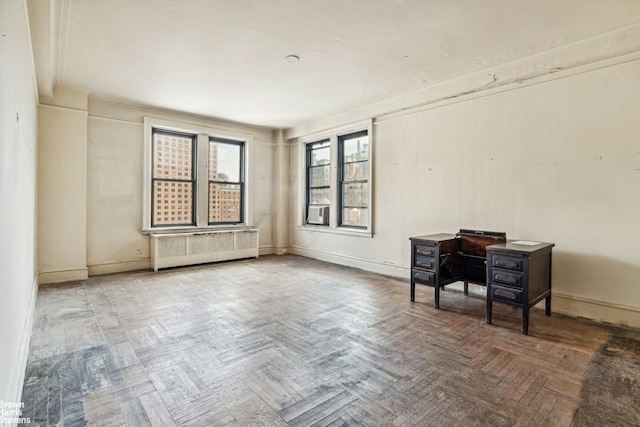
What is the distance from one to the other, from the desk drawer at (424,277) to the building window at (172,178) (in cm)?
441

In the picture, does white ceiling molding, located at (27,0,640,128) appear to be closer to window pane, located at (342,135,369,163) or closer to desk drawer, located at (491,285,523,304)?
window pane, located at (342,135,369,163)

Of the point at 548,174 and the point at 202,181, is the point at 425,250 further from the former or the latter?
the point at 202,181

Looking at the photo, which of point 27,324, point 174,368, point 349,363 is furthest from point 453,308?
point 27,324

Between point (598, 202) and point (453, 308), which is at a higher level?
point (598, 202)

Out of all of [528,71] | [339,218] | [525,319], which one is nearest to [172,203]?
[339,218]

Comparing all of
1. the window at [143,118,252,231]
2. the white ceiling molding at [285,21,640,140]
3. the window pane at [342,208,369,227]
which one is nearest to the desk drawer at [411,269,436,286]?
the window pane at [342,208,369,227]

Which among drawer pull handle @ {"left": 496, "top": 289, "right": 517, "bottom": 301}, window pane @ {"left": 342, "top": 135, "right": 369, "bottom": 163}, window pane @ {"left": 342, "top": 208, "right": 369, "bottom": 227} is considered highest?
window pane @ {"left": 342, "top": 135, "right": 369, "bottom": 163}

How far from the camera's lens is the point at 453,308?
353 cm

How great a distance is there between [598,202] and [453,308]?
1817mm

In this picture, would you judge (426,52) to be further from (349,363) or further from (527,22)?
(349,363)

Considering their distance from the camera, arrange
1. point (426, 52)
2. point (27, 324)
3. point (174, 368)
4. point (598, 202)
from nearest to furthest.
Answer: point (174, 368), point (27, 324), point (598, 202), point (426, 52)

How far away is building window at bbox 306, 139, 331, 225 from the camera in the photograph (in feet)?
21.0

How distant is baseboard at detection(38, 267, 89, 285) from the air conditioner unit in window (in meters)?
3.97

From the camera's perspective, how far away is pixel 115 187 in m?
5.18
